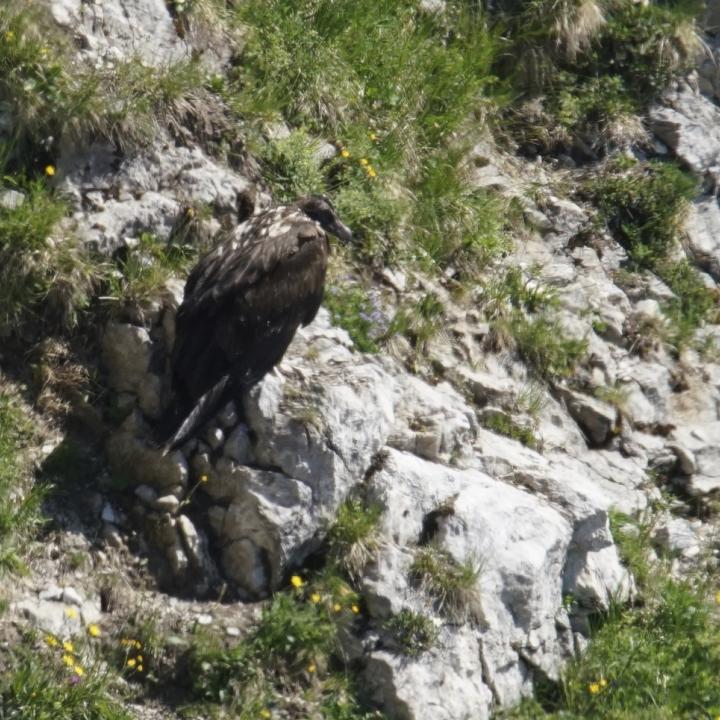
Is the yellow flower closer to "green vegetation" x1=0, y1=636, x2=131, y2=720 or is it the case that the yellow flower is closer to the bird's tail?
"green vegetation" x1=0, y1=636, x2=131, y2=720

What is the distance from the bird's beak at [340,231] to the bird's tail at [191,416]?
4.80ft

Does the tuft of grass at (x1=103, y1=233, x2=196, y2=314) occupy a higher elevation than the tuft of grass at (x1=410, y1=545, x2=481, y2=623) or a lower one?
higher

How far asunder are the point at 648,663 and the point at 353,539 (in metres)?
1.77

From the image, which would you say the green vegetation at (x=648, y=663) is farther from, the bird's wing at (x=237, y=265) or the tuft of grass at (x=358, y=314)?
the bird's wing at (x=237, y=265)

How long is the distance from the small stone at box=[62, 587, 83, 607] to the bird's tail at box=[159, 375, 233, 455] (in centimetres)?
84

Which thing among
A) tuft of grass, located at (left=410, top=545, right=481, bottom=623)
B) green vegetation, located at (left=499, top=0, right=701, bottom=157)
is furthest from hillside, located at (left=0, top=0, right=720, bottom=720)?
green vegetation, located at (left=499, top=0, right=701, bottom=157)

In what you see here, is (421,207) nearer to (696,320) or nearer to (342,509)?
(696,320)

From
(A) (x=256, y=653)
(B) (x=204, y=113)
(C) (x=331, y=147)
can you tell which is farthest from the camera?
(C) (x=331, y=147)

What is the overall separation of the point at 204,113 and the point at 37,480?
8.98ft

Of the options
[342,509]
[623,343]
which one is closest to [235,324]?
[342,509]

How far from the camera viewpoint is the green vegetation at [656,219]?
10695 mm

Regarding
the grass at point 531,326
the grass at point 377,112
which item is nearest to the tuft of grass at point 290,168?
the grass at point 377,112

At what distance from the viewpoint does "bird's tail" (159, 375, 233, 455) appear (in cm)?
709

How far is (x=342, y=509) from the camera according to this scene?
7.29 metres
